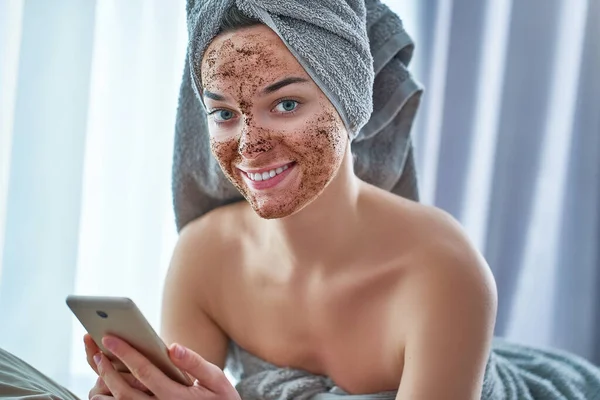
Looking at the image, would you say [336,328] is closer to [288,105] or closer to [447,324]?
[447,324]

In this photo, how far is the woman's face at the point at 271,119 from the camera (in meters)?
0.95

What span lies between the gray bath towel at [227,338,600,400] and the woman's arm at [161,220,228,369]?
6cm

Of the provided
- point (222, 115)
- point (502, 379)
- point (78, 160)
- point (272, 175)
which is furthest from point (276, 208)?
point (78, 160)

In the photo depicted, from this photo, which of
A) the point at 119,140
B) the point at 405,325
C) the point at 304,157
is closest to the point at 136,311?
the point at 304,157

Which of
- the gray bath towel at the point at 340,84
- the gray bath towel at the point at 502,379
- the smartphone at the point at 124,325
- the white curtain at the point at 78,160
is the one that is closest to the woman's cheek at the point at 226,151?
the gray bath towel at the point at 340,84

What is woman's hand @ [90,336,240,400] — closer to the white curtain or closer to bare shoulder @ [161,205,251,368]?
bare shoulder @ [161,205,251,368]

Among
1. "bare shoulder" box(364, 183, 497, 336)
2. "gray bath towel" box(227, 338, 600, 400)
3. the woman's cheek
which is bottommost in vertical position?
"gray bath towel" box(227, 338, 600, 400)

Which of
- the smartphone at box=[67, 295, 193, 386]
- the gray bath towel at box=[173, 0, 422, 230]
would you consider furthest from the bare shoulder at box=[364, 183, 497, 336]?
the smartphone at box=[67, 295, 193, 386]

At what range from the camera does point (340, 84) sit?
0.97m

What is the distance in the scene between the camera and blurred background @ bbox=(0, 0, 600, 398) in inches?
61.6

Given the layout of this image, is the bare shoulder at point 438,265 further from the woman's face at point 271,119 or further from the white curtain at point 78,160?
the white curtain at point 78,160

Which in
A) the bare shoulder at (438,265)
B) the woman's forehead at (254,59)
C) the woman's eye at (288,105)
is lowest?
the bare shoulder at (438,265)

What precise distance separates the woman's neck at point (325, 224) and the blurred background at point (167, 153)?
1.99ft

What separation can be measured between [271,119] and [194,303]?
420 mm
